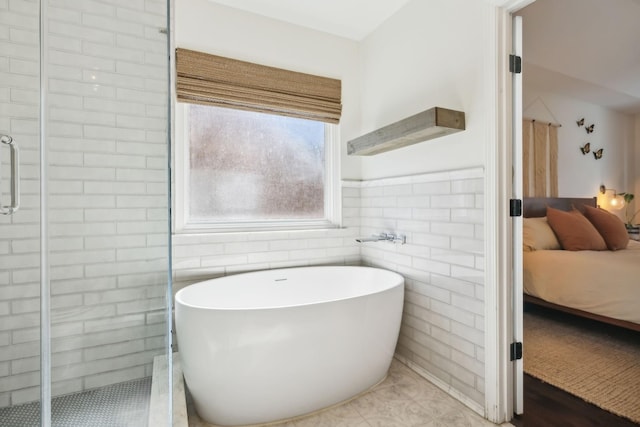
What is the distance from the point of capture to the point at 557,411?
66.9 inches

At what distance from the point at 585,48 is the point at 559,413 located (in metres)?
3.17

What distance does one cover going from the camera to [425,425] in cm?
163

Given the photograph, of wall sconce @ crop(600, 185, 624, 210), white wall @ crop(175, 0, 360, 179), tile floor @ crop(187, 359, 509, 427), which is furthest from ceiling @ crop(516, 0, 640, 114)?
tile floor @ crop(187, 359, 509, 427)

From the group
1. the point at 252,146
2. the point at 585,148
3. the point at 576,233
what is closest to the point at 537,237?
the point at 576,233

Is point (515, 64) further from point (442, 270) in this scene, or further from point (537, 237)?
point (537, 237)

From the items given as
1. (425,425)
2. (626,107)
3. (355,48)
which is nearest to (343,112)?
(355,48)

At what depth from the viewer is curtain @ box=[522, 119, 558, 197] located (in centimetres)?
380

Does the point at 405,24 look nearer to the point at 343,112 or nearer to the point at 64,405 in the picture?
the point at 343,112

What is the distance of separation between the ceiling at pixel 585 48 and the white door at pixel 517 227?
93 cm

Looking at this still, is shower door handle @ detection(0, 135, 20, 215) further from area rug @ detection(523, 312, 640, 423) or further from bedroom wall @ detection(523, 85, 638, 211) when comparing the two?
bedroom wall @ detection(523, 85, 638, 211)

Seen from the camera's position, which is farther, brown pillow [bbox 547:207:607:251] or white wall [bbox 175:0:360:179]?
brown pillow [bbox 547:207:607:251]

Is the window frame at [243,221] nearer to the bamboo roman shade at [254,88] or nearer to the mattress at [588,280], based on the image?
the bamboo roman shade at [254,88]

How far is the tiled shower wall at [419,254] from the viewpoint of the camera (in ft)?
5.92

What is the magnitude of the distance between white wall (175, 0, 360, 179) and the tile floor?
171 cm
